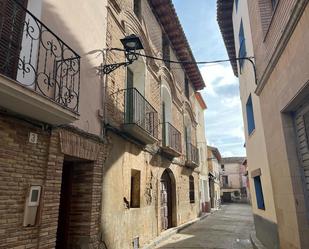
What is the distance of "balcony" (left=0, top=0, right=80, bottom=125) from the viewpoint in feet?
12.4

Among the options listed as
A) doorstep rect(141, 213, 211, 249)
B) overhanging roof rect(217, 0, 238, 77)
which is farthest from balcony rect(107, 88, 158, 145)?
overhanging roof rect(217, 0, 238, 77)

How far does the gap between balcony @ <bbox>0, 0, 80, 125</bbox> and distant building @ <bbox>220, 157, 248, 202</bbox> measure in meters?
49.2

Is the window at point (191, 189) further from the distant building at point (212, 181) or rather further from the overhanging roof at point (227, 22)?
the distant building at point (212, 181)

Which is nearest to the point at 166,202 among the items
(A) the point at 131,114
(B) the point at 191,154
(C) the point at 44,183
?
(B) the point at 191,154

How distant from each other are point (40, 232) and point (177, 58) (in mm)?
11994

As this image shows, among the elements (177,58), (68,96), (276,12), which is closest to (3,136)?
(68,96)

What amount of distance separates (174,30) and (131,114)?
6.64 meters

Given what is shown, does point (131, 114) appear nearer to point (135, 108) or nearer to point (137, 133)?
point (135, 108)

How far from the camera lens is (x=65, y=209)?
231 inches

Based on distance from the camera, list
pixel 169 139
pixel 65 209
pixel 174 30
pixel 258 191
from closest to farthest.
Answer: pixel 65 209 < pixel 258 191 < pixel 169 139 < pixel 174 30

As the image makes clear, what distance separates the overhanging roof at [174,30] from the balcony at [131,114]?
15.6 feet

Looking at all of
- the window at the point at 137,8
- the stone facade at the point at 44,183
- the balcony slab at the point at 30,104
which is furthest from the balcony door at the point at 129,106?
the balcony slab at the point at 30,104

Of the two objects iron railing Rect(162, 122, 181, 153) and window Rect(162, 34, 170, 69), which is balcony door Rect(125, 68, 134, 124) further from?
window Rect(162, 34, 170, 69)

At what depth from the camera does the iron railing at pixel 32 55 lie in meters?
→ 4.26
